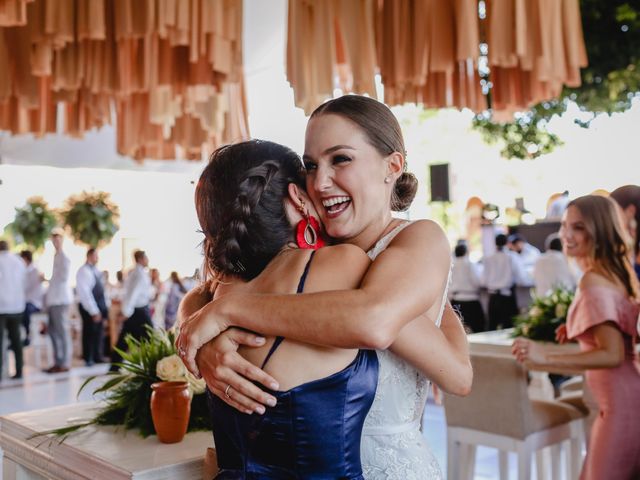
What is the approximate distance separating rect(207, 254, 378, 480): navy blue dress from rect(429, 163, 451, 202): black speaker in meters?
11.0

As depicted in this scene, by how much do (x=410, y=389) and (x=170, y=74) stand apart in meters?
2.51

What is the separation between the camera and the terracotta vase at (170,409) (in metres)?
2.04

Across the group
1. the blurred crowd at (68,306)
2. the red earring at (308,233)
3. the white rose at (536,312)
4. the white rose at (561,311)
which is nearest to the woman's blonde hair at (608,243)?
the white rose at (561,311)

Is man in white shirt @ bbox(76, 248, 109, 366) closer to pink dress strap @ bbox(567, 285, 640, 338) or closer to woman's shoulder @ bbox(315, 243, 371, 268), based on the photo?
pink dress strap @ bbox(567, 285, 640, 338)

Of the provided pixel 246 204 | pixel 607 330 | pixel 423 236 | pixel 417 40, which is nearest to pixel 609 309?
pixel 607 330

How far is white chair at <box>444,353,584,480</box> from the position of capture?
3705 millimetres

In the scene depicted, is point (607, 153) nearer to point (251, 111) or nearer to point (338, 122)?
point (251, 111)

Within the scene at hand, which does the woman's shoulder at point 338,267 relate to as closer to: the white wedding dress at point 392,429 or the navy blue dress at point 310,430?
the navy blue dress at point 310,430

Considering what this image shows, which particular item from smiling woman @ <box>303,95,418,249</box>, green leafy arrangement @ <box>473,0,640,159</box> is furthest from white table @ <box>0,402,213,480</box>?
green leafy arrangement @ <box>473,0,640,159</box>

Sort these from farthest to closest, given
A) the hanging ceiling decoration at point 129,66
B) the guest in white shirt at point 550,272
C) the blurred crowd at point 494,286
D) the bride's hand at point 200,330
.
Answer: the blurred crowd at point 494,286, the guest in white shirt at point 550,272, the hanging ceiling decoration at point 129,66, the bride's hand at point 200,330

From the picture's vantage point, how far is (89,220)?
1150 cm

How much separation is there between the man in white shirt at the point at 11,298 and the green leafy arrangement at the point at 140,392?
712cm

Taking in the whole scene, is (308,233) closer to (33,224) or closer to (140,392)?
(140,392)

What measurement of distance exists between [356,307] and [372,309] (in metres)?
0.03
